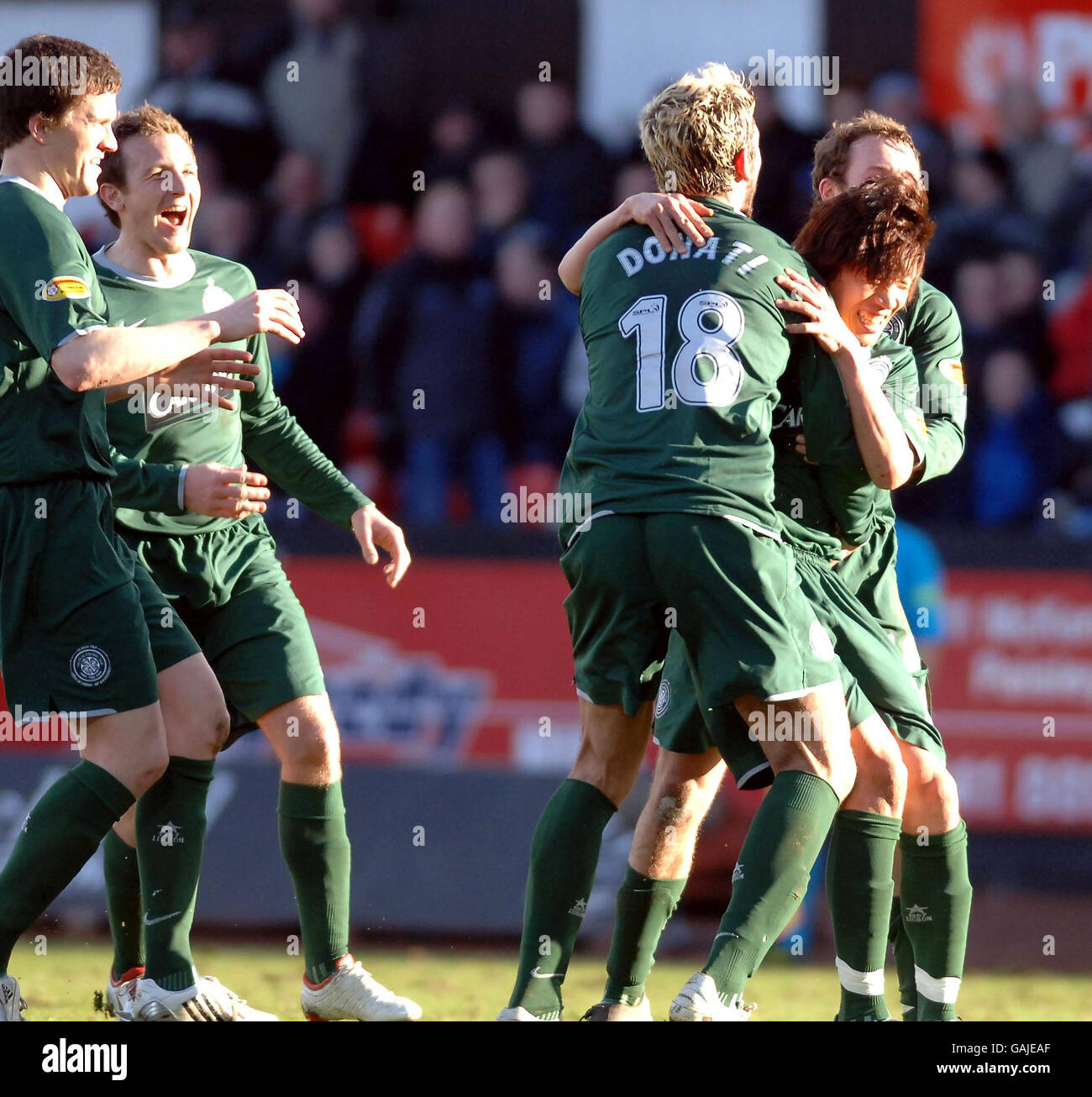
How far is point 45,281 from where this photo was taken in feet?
11.2

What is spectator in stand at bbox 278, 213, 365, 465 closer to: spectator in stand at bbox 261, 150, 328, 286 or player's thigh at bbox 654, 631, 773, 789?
spectator in stand at bbox 261, 150, 328, 286

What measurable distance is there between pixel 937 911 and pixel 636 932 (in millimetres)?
742

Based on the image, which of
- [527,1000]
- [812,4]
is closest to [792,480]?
[527,1000]

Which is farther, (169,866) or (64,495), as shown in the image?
(169,866)

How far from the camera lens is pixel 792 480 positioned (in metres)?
3.86

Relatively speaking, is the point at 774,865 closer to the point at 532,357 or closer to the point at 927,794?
the point at 927,794

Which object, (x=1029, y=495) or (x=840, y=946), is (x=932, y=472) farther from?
(x=1029, y=495)

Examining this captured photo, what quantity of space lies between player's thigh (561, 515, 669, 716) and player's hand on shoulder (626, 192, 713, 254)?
621mm

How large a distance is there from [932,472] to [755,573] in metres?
0.63

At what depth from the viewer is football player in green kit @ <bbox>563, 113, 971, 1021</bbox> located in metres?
3.75

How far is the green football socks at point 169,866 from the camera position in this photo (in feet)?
Answer: 13.4

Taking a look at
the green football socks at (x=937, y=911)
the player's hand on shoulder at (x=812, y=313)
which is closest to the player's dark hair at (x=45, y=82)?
the player's hand on shoulder at (x=812, y=313)

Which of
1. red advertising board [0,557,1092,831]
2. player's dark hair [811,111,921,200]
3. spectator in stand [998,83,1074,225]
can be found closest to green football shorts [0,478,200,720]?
player's dark hair [811,111,921,200]
